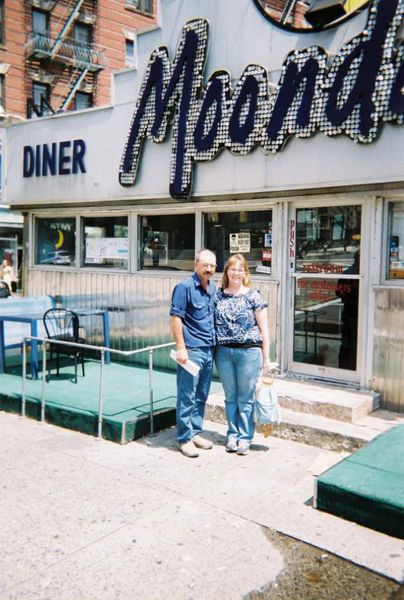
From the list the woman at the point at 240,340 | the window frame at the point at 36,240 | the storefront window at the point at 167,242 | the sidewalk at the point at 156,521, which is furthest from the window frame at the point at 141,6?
the sidewalk at the point at 156,521

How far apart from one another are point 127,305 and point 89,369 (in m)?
1.10

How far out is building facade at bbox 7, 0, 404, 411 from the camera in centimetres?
598

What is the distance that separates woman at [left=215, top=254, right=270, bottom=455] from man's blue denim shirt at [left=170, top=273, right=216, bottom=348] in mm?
97

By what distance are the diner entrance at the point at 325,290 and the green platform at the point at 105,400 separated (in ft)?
5.83

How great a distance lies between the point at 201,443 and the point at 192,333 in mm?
1075

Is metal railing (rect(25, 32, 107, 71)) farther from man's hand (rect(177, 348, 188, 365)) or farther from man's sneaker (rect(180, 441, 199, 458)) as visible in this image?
man's sneaker (rect(180, 441, 199, 458))

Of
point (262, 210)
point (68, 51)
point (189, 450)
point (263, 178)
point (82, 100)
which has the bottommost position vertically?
point (189, 450)

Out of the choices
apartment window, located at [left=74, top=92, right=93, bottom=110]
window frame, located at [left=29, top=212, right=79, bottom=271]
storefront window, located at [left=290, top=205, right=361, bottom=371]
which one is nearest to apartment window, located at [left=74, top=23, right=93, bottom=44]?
apartment window, located at [left=74, top=92, right=93, bottom=110]

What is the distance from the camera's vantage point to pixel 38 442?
572cm

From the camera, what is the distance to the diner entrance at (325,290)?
6.48 meters

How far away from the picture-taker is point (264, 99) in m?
6.59

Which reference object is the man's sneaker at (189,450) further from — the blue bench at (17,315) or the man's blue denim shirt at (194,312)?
the blue bench at (17,315)

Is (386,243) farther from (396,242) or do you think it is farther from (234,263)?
(234,263)

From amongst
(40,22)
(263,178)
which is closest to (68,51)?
(40,22)
